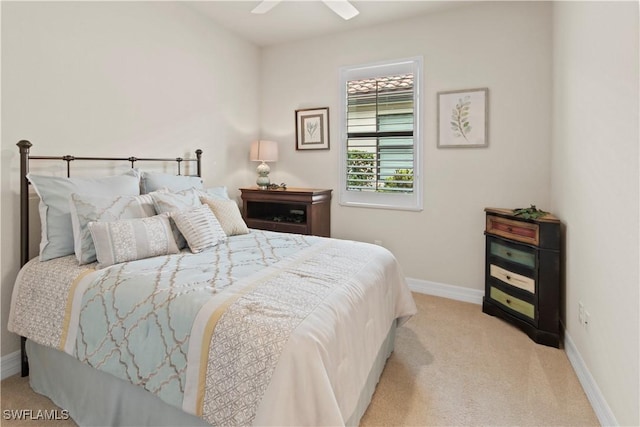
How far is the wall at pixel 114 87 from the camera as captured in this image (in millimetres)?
2041

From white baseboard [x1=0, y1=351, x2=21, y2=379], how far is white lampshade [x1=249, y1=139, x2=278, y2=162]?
2639 millimetres

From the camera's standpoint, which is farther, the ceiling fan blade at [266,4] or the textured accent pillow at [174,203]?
the ceiling fan blade at [266,4]

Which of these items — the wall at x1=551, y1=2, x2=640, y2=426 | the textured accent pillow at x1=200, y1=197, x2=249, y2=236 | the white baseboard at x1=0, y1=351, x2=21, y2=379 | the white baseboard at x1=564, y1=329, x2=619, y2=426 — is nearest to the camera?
the wall at x1=551, y1=2, x2=640, y2=426

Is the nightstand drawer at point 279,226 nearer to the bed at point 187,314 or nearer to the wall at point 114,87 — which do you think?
the wall at point 114,87

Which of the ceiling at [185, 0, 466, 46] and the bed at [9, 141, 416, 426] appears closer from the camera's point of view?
the bed at [9, 141, 416, 426]

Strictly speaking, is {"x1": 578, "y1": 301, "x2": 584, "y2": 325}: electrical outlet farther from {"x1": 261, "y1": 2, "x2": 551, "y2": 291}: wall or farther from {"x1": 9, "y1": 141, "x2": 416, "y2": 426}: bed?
{"x1": 261, "y1": 2, "x2": 551, "y2": 291}: wall

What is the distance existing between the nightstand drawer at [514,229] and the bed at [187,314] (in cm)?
109

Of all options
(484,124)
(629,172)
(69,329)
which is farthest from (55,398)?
(484,124)

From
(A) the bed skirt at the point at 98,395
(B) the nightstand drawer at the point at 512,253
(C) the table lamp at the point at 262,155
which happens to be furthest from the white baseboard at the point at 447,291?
(C) the table lamp at the point at 262,155

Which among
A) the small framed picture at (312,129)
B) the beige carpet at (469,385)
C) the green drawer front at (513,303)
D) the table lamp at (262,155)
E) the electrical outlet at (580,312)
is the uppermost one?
the small framed picture at (312,129)

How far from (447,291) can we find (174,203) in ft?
8.77

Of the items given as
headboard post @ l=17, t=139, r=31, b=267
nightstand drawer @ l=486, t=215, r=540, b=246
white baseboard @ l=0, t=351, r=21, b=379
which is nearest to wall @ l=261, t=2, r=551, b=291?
nightstand drawer @ l=486, t=215, r=540, b=246

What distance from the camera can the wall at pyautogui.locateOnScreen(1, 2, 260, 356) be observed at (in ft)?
6.70

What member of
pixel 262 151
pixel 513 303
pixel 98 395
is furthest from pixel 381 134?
pixel 98 395
